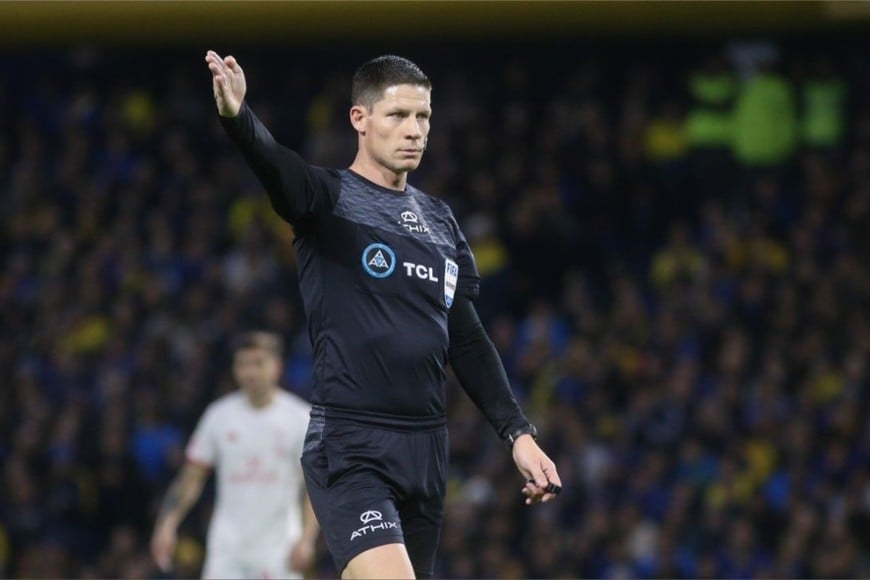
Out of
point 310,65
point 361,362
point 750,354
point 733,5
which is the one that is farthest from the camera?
point 310,65

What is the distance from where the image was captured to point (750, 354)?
12.9 metres

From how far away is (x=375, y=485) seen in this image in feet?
15.2

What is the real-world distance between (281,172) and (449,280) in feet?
2.39

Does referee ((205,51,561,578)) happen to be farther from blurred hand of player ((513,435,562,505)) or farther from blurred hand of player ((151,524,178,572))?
blurred hand of player ((151,524,178,572))

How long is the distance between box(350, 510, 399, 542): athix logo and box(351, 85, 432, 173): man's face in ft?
3.45

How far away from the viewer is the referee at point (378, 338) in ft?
15.3

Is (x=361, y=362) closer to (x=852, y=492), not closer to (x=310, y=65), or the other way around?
(x=852, y=492)

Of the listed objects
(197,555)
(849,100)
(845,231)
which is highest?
(849,100)

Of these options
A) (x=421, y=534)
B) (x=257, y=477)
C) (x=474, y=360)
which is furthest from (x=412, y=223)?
(x=257, y=477)

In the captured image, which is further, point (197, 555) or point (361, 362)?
point (197, 555)

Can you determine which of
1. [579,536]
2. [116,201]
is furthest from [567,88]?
[579,536]

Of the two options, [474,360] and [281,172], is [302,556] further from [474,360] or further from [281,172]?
[281,172]

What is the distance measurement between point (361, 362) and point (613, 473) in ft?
25.3

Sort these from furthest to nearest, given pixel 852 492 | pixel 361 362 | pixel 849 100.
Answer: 1. pixel 849 100
2. pixel 852 492
3. pixel 361 362
